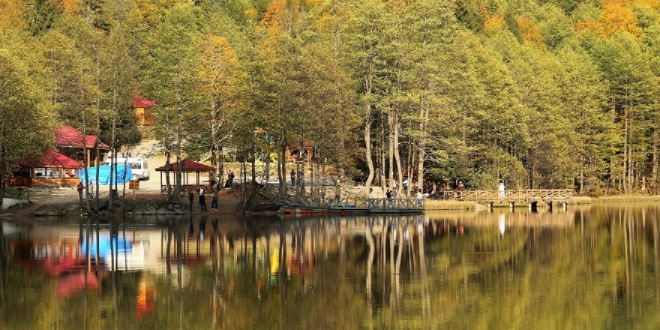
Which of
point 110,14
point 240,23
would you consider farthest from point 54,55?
point 240,23

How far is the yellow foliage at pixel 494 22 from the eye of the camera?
7067 inches

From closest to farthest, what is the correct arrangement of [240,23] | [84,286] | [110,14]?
1. [84,286]
2. [110,14]
3. [240,23]

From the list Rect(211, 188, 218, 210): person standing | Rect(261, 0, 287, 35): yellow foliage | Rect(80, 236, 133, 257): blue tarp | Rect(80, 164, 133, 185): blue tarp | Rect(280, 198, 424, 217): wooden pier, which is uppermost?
Rect(261, 0, 287, 35): yellow foliage

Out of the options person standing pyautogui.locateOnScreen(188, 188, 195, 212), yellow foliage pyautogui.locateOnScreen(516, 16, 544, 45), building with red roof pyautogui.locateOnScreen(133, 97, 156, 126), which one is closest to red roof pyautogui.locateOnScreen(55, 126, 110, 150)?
building with red roof pyautogui.locateOnScreen(133, 97, 156, 126)

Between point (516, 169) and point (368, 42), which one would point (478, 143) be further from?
point (368, 42)

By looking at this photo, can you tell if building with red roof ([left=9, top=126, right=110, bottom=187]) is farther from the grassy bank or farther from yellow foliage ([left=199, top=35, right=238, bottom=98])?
the grassy bank

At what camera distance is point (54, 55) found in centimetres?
8331

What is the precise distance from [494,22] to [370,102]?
10735 centimetres

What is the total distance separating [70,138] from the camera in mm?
95875

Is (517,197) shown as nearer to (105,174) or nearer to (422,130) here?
(422,130)

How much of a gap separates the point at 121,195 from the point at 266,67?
14649mm

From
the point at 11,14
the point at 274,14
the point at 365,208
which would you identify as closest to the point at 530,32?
the point at 274,14

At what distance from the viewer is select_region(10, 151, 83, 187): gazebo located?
297 feet

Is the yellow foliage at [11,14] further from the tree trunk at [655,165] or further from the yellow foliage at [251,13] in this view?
the tree trunk at [655,165]
